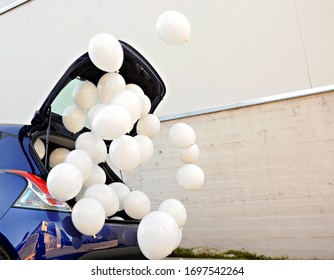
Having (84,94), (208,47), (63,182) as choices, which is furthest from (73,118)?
(208,47)

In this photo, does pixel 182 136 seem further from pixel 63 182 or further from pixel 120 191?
pixel 63 182

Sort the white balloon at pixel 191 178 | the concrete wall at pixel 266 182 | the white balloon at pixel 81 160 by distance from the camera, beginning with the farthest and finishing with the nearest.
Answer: the concrete wall at pixel 266 182 < the white balloon at pixel 191 178 < the white balloon at pixel 81 160

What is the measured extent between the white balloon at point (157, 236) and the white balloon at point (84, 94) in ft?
3.05

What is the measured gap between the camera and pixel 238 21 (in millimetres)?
4070

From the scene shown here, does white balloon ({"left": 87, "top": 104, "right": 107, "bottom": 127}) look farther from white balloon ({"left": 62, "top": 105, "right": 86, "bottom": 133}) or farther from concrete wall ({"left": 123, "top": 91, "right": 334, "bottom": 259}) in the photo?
concrete wall ({"left": 123, "top": 91, "right": 334, "bottom": 259})

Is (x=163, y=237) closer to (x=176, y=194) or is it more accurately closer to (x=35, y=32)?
(x=176, y=194)

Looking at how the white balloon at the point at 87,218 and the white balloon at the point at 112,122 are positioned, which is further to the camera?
the white balloon at the point at 112,122

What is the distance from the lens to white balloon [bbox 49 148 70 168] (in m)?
1.94

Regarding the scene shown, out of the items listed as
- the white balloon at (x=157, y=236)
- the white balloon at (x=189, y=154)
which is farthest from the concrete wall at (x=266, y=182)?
the white balloon at (x=157, y=236)

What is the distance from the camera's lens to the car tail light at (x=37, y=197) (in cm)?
128

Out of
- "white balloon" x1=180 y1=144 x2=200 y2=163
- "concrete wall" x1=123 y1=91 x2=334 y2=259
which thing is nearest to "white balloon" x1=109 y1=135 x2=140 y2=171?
"white balloon" x1=180 y1=144 x2=200 y2=163

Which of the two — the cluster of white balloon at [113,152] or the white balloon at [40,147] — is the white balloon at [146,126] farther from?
the white balloon at [40,147]

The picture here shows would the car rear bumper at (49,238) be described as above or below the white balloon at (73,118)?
below

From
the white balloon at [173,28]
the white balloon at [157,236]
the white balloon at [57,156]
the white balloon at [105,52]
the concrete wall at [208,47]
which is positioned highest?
the concrete wall at [208,47]
